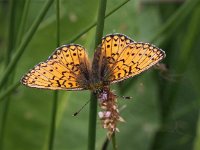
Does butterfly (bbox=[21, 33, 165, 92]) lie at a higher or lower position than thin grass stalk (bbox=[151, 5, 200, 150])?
lower

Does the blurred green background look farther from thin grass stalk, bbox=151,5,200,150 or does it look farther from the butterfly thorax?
the butterfly thorax

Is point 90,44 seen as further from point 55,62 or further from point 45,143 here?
point 55,62

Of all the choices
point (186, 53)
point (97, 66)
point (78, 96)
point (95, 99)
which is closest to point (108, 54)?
point (97, 66)

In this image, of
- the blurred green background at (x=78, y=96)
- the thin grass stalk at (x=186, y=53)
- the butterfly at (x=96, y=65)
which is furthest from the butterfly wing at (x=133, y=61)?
the thin grass stalk at (x=186, y=53)

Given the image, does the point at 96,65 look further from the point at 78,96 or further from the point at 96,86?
the point at 78,96

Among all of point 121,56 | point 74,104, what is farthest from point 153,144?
point 121,56

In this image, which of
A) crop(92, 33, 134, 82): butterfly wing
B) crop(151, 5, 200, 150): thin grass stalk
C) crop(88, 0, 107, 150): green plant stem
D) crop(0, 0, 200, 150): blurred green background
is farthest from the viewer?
crop(151, 5, 200, 150): thin grass stalk

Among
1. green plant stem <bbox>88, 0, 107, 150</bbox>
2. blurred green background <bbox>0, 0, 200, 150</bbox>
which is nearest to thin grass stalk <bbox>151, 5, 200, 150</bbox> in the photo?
blurred green background <bbox>0, 0, 200, 150</bbox>
